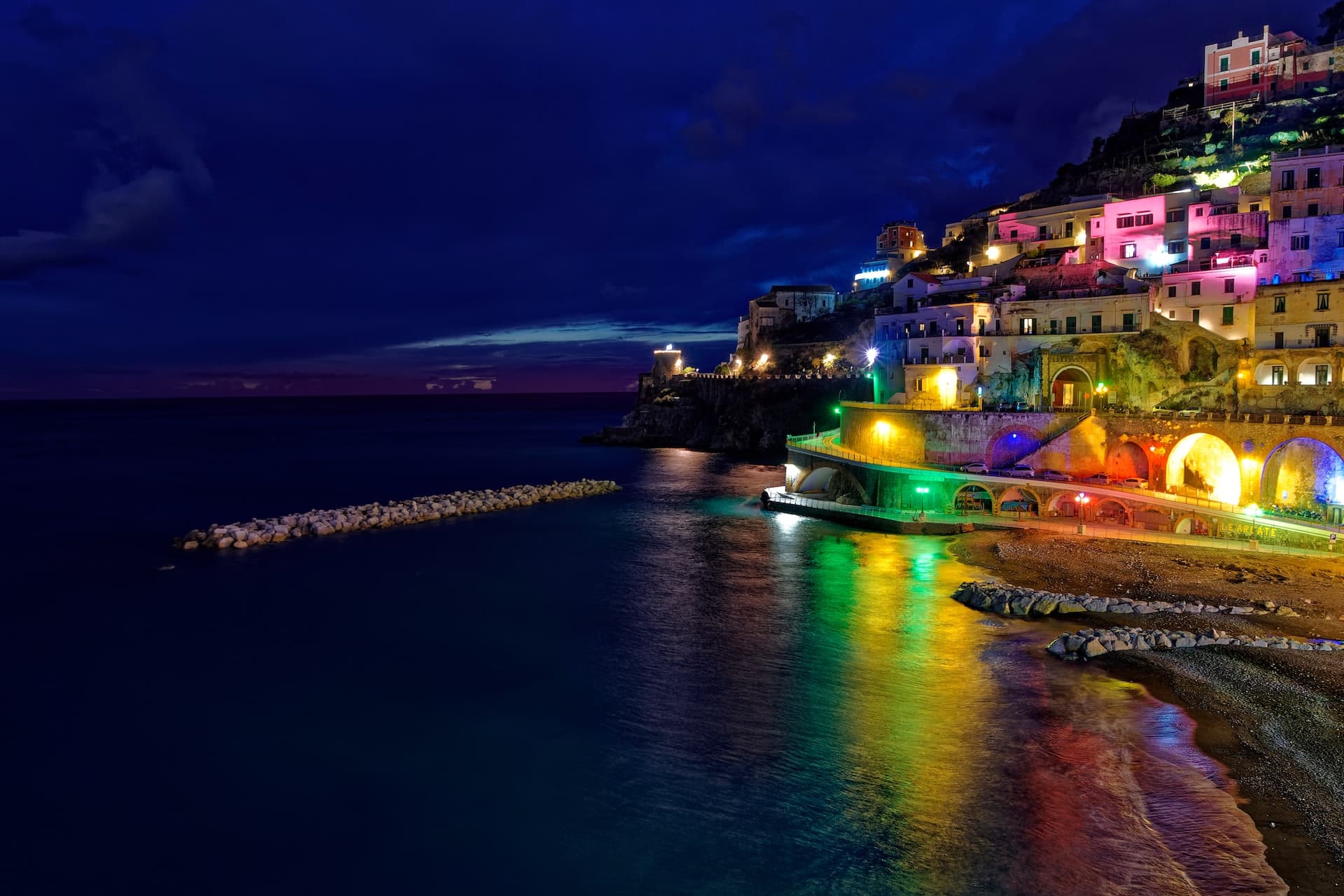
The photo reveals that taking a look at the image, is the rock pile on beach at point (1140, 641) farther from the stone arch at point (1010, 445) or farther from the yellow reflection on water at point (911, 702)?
the stone arch at point (1010, 445)

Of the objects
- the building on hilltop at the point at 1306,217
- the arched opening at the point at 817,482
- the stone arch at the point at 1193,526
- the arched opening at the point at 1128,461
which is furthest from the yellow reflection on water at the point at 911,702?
the building on hilltop at the point at 1306,217

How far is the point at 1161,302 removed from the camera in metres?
53.9

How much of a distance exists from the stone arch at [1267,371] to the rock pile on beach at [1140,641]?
2529cm

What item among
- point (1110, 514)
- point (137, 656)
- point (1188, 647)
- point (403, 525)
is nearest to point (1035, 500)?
point (1110, 514)

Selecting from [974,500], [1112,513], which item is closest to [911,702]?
[1112,513]

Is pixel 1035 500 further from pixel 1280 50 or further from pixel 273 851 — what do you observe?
pixel 1280 50

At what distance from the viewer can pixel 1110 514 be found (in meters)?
44.0

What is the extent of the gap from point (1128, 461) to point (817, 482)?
769 inches

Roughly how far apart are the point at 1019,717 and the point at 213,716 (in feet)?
77.7

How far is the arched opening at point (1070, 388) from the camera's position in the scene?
5372 cm

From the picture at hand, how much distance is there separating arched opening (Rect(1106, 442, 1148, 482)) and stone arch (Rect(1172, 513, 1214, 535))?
6669 millimetres

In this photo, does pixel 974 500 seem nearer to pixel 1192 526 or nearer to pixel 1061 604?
pixel 1192 526

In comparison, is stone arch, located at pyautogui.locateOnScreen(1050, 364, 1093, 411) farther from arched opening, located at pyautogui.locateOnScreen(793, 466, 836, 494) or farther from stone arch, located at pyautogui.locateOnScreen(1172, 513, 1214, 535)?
arched opening, located at pyautogui.locateOnScreen(793, 466, 836, 494)

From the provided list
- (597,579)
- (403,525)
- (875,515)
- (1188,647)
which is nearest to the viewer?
(1188,647)
